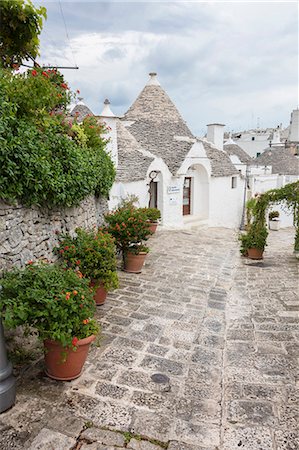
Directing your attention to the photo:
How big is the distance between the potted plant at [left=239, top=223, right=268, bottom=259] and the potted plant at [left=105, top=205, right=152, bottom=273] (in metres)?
4.43

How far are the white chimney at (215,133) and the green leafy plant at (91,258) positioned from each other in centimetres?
1842

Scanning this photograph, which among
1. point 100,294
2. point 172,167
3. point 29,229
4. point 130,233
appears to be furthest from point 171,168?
point 29,229

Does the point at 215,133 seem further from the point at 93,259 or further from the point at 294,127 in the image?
the point at 294,127

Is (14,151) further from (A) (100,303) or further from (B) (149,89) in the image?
(B) (149,89)

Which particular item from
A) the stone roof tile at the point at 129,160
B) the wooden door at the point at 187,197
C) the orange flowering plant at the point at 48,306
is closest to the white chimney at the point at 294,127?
the wooden door at the point at 187,197

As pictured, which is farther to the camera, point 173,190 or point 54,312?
point 173,190

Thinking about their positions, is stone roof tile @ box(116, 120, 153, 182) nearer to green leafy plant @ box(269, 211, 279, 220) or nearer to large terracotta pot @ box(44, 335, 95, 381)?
large terracotta pot @ box(44, 335, 95, 381)

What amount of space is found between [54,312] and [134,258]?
5.04 m

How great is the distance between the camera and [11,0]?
529 cm

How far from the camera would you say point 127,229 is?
26.2ft

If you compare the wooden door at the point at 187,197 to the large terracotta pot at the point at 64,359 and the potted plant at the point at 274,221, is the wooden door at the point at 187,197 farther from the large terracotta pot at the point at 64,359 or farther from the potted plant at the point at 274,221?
the large terracotta pot at the point at 64,359

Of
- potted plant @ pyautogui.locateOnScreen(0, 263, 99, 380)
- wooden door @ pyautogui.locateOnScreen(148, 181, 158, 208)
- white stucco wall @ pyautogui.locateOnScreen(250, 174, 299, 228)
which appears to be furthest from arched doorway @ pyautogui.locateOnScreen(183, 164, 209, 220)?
potted plant @ pyautogui.locateOnScreen(0, 263, 99, 380)

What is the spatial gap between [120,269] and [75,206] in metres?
2.68

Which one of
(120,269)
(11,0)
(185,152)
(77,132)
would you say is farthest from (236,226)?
(11,0)
